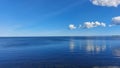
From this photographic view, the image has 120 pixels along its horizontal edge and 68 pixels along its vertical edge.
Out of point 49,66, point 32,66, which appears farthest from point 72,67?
point 32,66

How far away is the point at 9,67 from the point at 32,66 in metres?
3.07

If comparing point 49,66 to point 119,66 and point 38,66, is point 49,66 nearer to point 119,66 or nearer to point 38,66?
point 38,66

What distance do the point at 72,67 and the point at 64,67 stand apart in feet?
3.37

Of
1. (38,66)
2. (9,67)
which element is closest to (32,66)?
(38,66)

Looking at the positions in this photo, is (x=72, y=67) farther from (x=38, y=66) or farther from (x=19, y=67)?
(x=19, y=67)

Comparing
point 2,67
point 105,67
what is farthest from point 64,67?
point 2,67

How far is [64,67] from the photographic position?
32281mm

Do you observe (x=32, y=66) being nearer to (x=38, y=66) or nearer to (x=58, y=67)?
(x=38, y=66)

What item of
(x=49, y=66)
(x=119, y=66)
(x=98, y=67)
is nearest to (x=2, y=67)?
(x=49, y=66)

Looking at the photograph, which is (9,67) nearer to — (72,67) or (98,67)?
(72,67)

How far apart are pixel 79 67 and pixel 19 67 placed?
758cm

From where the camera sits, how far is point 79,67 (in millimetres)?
31750

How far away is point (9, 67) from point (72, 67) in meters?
7.99

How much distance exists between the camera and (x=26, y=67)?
31.9 meters
